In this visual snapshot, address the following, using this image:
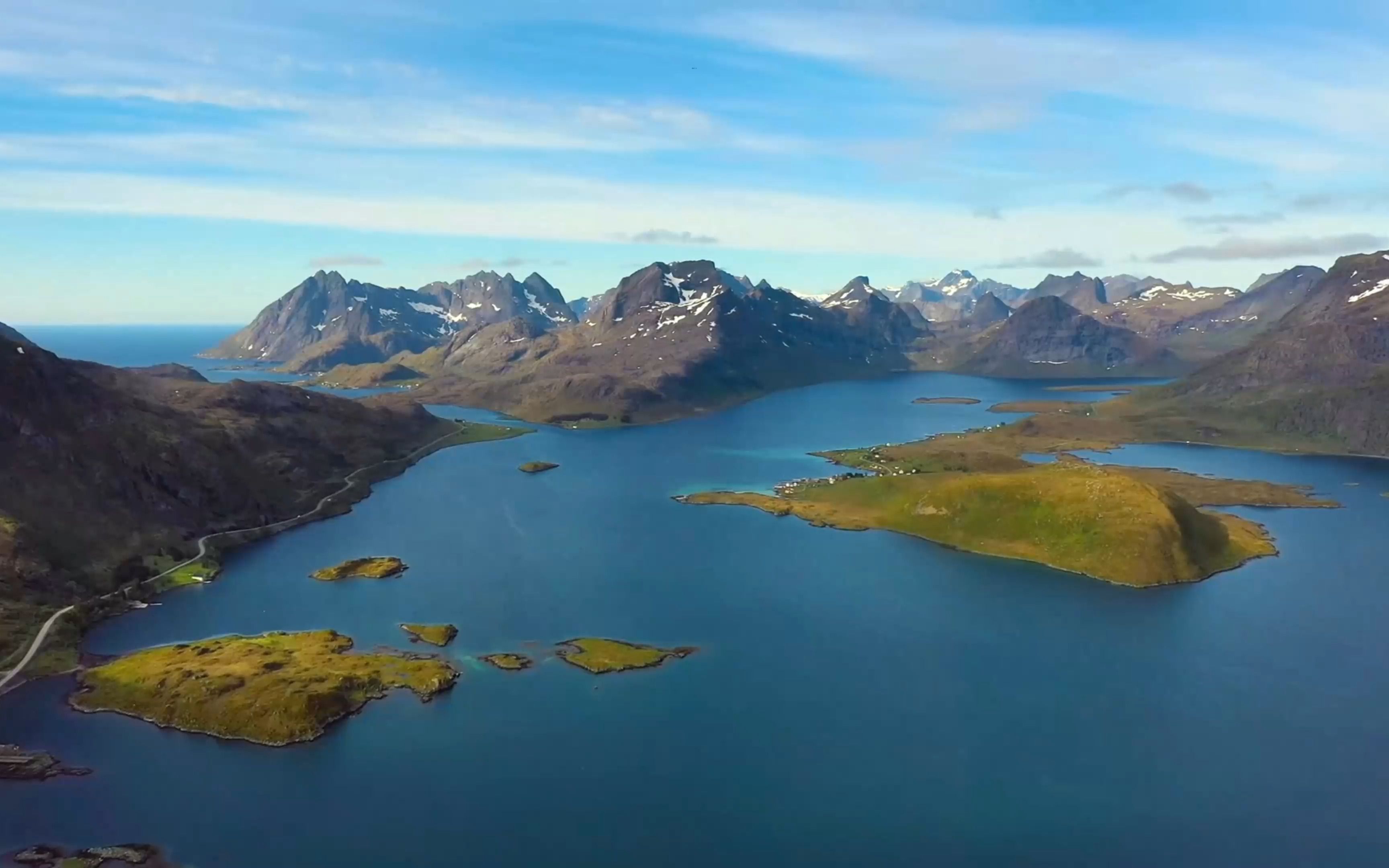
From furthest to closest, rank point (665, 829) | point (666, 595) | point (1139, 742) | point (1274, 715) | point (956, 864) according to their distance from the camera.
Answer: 1. point (666, 595)
2. point (1274, 715)
3. point (1139, 742)
4. point (665, 829)
5. point (956, 864)

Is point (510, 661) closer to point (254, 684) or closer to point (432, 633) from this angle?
point (432, 633)

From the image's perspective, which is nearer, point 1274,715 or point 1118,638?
point 1274,715

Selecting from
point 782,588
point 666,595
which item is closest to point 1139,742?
point 782,588

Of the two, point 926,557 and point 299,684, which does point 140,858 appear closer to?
point 299,684

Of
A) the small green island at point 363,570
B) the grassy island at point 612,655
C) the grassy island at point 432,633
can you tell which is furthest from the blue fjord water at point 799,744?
the small green island at point 363,570

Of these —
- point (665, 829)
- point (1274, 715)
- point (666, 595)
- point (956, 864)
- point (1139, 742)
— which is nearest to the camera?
point (956, 864)

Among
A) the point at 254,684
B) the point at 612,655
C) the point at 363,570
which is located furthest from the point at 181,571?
the point at 612,655

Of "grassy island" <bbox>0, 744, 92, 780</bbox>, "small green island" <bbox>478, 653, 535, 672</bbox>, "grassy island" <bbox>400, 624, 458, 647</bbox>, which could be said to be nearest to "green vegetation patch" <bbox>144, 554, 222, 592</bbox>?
"grassy island" <bbox>400, 624, 458, 647</bbox>

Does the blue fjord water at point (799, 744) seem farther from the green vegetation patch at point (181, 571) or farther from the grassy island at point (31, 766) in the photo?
the green vegetation patch at point (181, 571)
